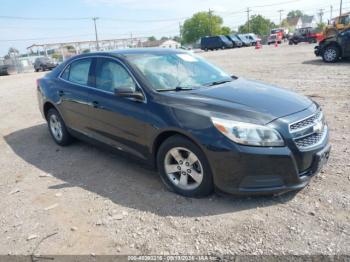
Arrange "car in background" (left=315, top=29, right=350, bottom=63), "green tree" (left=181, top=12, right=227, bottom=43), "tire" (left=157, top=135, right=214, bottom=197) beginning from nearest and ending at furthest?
"tire" (left=157, top=135, right=214, bottom=197)
"car in background" (left=315, top=29, right=350, bottom=63)
"green tree" (left=181, top=12, right=227, bottom=43)

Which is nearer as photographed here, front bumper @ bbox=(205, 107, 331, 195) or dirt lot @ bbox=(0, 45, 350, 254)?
dirt lot @ bbox=(0, 45, 350, 254)

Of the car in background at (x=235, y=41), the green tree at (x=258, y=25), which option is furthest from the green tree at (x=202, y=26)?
the car in background at (x=235, y=41)

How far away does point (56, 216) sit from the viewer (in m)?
3.58

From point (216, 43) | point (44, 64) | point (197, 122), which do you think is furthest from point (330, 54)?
point (216, 43)

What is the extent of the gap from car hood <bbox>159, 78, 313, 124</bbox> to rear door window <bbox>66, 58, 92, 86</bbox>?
68.6 inches

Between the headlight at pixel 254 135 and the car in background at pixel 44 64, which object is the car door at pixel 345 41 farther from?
the car in background at pixel 44 64

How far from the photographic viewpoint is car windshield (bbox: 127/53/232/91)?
4.05 m

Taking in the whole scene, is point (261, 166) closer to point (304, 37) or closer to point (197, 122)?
point (197, 122)

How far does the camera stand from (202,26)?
10950 centimetres

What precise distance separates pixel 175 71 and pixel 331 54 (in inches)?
488

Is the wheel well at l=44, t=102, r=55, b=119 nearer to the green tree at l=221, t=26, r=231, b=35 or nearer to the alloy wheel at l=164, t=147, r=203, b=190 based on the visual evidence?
the alloy wheel at l=164, t=147, r=203, b=190

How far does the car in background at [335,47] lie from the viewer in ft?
45.3

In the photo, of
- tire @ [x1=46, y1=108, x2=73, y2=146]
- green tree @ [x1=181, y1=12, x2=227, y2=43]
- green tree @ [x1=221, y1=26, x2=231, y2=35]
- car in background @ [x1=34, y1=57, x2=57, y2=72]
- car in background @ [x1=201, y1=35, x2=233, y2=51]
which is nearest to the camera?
tire @ [x1=46, y1=108, x2=73, y2=146]

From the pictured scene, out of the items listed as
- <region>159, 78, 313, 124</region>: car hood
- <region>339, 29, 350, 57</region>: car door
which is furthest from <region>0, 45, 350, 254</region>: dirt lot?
<region>339, 29, 350, 57</region>: car door
